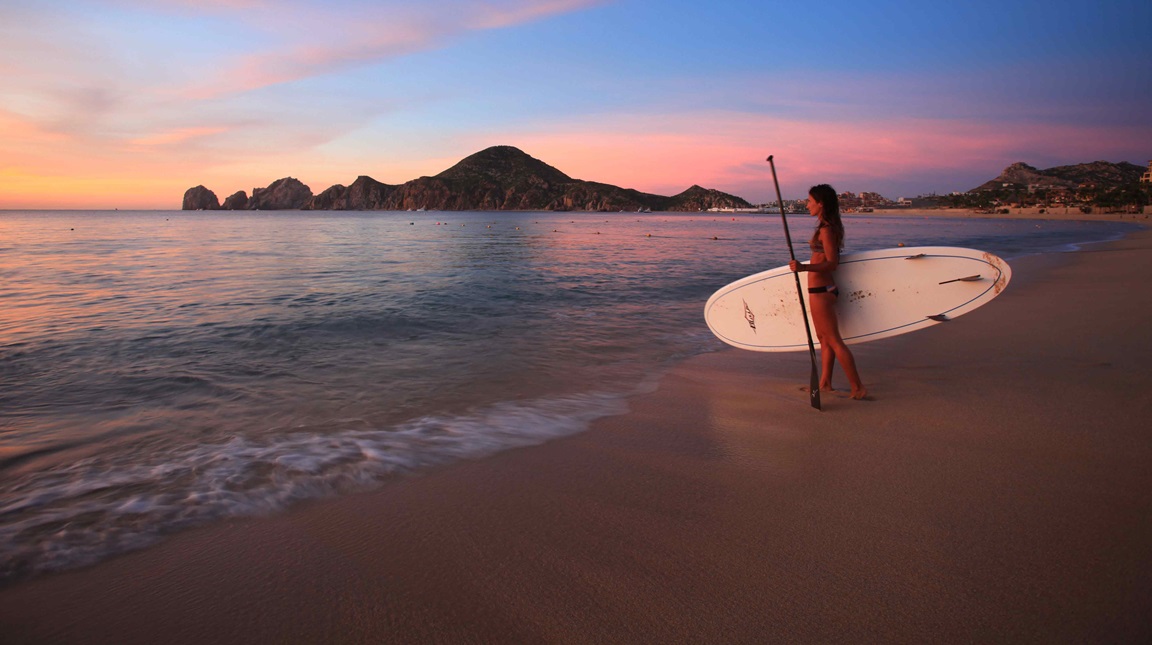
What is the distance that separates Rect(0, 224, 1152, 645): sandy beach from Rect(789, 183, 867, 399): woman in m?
0.57

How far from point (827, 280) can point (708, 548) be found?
3.41m

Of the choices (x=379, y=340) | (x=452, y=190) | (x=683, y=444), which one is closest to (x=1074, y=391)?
(x=683, y=444)

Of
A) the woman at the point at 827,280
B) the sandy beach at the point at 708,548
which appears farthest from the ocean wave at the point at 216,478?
the woman at the point at 827,280

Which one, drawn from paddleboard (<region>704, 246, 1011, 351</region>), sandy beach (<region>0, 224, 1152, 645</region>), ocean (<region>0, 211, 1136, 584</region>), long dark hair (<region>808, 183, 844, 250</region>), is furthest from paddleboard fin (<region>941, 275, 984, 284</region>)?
ocean (<region>0, 211, 1136, 584</region>)

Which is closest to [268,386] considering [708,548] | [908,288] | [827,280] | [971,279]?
[708,548]

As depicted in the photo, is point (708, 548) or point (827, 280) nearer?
point (708, 548)

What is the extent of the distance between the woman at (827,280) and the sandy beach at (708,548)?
574 mm

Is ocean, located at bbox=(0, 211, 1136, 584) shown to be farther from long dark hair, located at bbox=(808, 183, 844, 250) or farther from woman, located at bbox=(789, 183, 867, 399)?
long dark hair, located at bbox=(808, 183, 844, 250)

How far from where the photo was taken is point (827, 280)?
18.1 ft

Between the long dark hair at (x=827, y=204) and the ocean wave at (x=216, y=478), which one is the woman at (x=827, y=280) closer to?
the long dark hair at (x=827, y=204)

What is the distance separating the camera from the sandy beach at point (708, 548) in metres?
2.44

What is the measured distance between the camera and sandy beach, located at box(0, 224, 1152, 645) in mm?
2439

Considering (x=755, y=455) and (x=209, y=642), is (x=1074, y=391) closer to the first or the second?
(x=755, y=455)

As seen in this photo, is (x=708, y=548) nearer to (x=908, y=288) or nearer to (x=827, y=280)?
(x=827, y=280)
